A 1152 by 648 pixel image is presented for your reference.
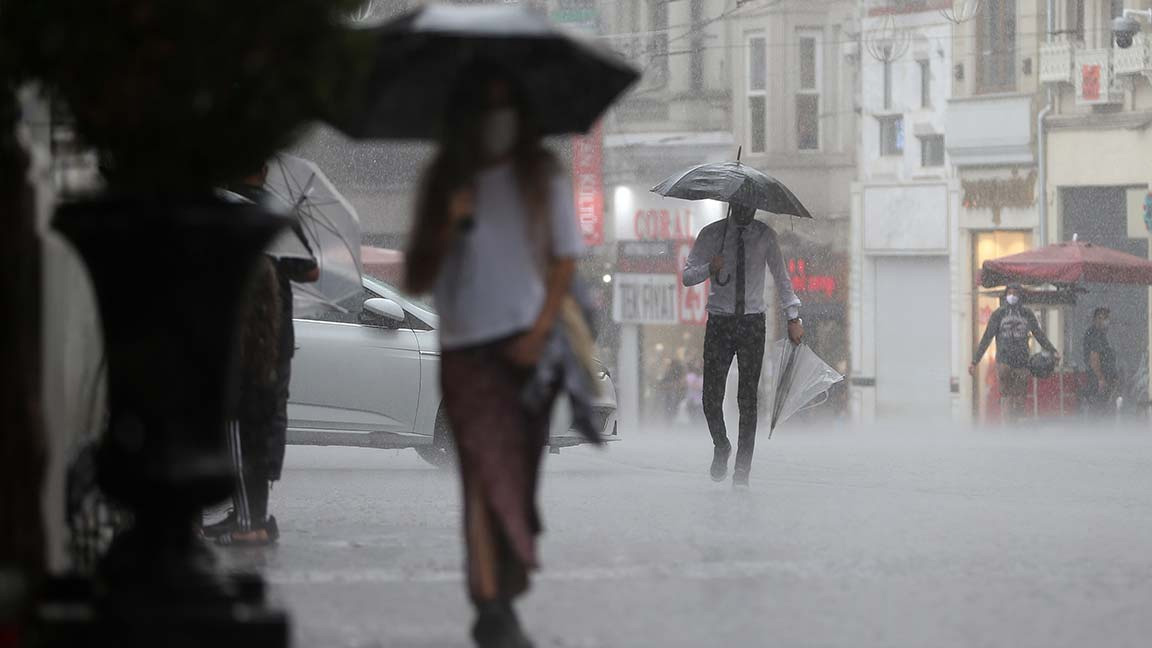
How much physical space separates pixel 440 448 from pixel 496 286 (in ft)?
28.4

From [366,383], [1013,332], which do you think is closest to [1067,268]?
[1013,332]

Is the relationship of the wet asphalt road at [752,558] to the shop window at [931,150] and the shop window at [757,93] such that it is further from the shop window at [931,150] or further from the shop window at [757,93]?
the shop window at [757,93]

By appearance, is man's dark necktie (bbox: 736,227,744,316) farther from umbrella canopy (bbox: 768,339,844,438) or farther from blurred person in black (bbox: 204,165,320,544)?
blurred person in black (bbox: 204,165,320,544)

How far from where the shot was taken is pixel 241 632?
4.64m

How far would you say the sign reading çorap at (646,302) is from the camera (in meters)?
42.8

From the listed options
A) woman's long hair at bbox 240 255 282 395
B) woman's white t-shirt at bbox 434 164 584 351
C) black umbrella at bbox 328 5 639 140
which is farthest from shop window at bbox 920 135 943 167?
woman's white t-shirt at bbox 434 164 584 351

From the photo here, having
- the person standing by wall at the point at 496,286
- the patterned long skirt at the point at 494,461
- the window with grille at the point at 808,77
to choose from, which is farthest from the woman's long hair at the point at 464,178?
the window with grille at the point at 808,77

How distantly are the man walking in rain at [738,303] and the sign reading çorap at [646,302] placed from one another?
98.5ft

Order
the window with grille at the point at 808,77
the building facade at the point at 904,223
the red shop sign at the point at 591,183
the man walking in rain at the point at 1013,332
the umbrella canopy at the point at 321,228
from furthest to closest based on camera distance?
the red shop sign at the point at 591,183
the window with grille at the point at 808,77
the building facade at the point at 904,223
the man walking in rain at the point at 1013,332
the umbrella canopy at the point at 321,228

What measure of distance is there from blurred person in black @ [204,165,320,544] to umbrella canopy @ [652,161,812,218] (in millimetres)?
3812

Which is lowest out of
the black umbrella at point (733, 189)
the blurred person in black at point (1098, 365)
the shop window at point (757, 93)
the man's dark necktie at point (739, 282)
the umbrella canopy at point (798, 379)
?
the blurred person in black at point (1098, 365)

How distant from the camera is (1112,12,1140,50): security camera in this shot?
34.2 metres

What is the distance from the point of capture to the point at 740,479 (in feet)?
41.4

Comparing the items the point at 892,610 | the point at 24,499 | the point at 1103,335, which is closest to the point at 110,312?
the point at 24,499
